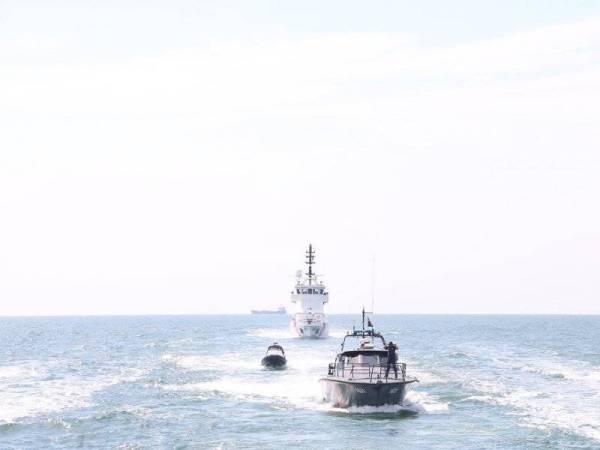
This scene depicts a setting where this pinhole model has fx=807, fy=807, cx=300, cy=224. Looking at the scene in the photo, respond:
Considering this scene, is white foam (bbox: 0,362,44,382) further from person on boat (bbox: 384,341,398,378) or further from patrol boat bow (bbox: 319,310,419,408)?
person on boat (bbox: 384,341,398,378)

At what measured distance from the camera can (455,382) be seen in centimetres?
5906

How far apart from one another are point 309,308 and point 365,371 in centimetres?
7700

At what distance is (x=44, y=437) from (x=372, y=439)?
1585cm

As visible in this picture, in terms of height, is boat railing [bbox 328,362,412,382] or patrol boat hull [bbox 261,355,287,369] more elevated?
boat railing [bbox 328,362,412,382]

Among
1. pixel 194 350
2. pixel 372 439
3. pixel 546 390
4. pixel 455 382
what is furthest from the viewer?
pixel 194 350

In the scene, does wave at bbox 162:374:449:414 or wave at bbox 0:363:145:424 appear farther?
wave at bbox 0:363:145:424

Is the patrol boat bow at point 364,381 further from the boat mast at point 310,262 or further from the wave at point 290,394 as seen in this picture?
the boat mast at point 310,262

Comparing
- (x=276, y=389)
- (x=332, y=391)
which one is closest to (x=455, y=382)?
(x=276, y=389)

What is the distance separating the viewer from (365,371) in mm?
45031

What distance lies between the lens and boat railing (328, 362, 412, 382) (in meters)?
43.4

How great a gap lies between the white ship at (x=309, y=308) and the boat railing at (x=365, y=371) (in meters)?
71.8

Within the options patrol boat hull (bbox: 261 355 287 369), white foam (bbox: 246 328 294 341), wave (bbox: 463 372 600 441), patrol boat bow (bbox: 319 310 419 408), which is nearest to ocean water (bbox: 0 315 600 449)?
wave (bbox: 463 372 600 441)

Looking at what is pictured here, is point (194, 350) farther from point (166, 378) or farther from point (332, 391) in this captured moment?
point (332, 391)

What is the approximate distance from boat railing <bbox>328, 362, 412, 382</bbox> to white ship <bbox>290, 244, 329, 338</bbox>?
71.8 m
